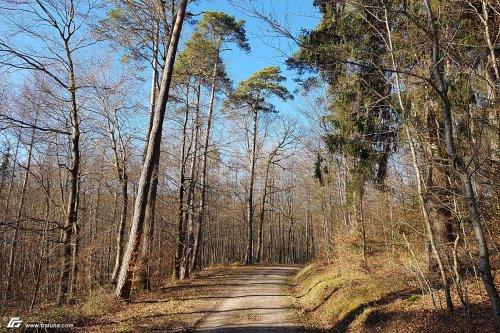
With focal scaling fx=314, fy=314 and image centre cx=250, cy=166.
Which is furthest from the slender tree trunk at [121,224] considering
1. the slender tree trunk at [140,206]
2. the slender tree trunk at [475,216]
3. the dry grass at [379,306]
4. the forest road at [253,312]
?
the slender tree trunk at [475,216]

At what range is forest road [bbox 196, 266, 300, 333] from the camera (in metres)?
6.62

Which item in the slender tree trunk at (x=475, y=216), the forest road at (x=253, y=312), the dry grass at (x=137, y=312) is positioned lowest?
the forest road at (x=253, y=312)

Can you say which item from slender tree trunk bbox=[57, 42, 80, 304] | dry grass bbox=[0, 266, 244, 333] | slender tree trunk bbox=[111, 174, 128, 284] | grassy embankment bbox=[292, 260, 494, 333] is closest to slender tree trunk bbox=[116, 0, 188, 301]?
dry grass bbox=[0, 266, 244, 333]

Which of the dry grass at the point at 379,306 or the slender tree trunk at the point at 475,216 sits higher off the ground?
the slender tree trunk at the point at 475,216

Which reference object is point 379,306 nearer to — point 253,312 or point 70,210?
point 253,312

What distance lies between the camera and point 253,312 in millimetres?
7965

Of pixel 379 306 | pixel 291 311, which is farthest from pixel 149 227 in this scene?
pixel 379 306

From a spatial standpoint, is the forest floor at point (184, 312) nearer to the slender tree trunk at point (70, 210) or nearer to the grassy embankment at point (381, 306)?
the grassy embankment at point (381, 306)

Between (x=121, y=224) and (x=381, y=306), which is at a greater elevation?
(x=121, y=224)

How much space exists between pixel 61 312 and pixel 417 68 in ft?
30.4

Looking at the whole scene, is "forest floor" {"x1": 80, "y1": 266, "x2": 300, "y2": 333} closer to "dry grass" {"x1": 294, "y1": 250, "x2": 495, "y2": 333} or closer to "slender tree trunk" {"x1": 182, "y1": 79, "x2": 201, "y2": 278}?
"dry grass" {"x1": 294, "y1": 250, "x2": 495, "y2": 333}

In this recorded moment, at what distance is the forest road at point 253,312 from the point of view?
21.7ft

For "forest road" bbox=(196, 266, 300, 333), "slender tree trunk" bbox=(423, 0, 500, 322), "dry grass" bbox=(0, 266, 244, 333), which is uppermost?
"slender tree trunk" bbox=(423, 0, 500, 322)

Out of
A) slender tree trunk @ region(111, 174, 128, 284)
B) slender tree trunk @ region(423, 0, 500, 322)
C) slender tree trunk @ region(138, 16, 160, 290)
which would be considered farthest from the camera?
slender tree trunk @ region(111, 174, 128, 284)
